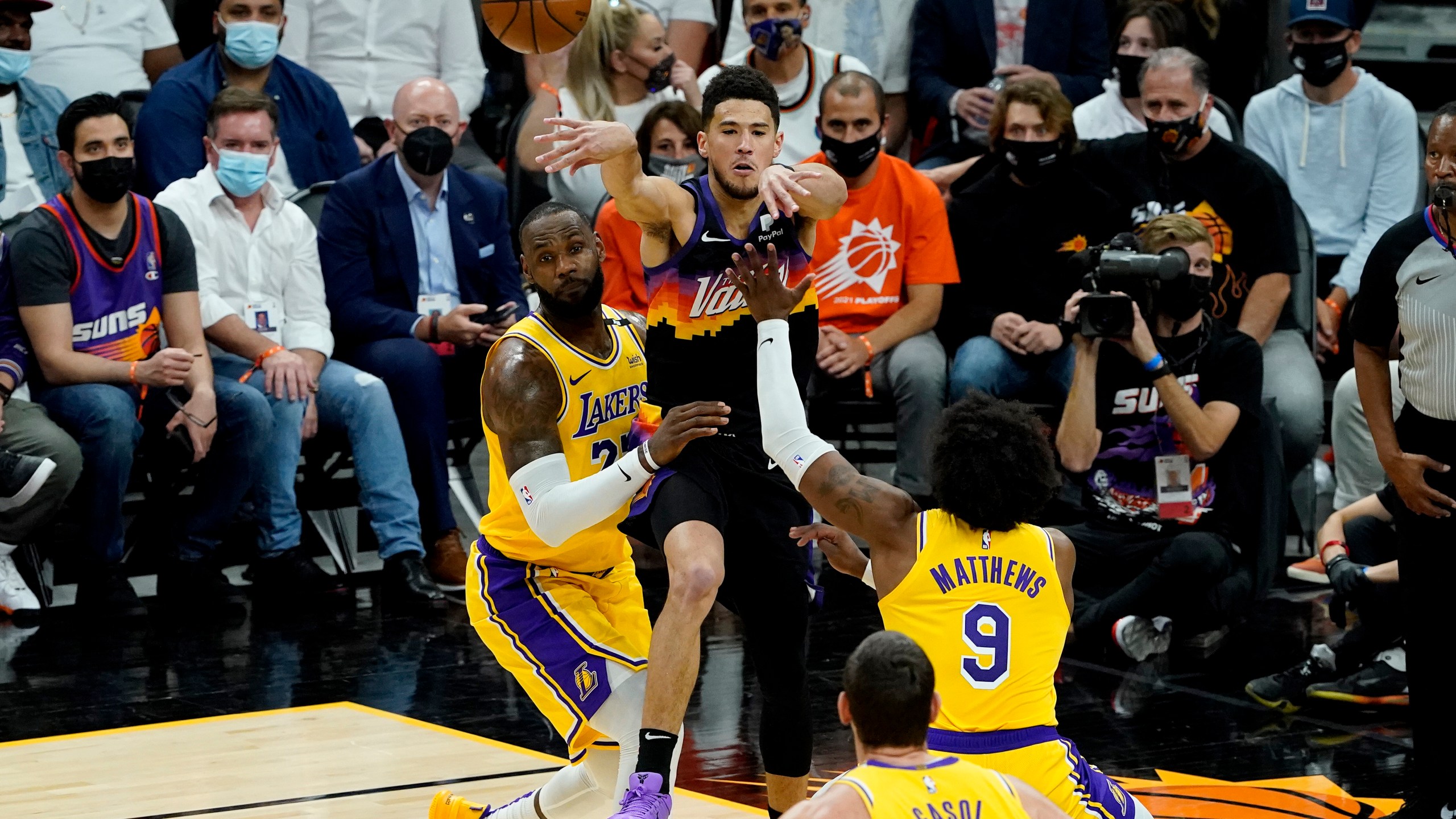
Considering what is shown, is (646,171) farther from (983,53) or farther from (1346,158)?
(1346,158)

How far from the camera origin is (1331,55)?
8234 mm

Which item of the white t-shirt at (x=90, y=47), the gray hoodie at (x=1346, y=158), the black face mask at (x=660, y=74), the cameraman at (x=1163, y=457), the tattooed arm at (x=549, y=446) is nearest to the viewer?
the tattooed arm at (x=549, y=446)

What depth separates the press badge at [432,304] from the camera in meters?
7.75

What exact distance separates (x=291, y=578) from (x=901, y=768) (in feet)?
17.6

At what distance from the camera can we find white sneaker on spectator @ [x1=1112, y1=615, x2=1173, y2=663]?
652 centimetres

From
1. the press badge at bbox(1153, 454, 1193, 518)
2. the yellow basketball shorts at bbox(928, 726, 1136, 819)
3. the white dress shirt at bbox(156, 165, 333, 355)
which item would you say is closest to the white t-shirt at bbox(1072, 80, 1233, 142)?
the press badge at bbox(1153, 454, 1193, 518)

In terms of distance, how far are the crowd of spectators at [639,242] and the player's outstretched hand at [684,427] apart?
270cm

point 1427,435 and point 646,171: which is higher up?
point 646,171

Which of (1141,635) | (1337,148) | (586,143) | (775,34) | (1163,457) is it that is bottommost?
(1141,635)

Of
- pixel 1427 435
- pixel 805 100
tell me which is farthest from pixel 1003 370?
pixel 1427 435

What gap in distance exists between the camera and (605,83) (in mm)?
8164

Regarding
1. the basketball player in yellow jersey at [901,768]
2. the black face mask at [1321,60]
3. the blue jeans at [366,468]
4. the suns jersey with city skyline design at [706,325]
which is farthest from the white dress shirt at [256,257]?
the basketball player in yellow jersey at [901,768]

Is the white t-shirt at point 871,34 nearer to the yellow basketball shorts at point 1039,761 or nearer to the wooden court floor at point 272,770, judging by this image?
the wooden court floor at point 272,770

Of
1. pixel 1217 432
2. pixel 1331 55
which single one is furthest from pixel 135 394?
pixel 1331 55
